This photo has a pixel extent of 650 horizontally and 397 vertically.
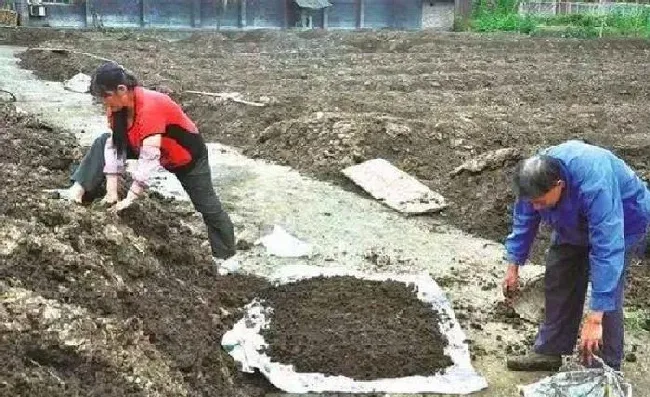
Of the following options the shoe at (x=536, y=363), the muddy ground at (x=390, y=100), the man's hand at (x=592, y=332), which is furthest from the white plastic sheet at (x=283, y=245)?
the man's hand at (x=592, y=332)

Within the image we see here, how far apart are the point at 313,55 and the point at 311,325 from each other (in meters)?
17.4

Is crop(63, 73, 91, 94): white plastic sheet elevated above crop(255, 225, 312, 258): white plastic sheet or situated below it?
above


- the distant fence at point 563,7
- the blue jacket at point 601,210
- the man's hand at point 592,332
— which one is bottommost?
the man's hand at point 592,332

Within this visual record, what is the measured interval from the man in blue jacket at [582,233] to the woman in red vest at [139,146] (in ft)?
7.40

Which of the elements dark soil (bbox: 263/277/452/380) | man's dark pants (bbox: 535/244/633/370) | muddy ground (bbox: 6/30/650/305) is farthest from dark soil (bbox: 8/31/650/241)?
man's dark pants (bbox: 535/244/633/370)

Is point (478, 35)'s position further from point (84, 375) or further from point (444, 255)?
point (84, 375)

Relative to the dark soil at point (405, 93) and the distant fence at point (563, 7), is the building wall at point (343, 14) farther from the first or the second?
the distant fence at point (563, 7)

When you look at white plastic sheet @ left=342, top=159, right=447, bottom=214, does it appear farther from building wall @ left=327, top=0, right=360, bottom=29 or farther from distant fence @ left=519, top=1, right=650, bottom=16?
distant fence @ left=519, top=1, right=650, bottom=16

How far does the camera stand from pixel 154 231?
5527mm

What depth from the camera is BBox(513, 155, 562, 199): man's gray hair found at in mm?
3695

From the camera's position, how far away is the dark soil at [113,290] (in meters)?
3.34

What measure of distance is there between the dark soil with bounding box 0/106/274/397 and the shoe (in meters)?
1.46

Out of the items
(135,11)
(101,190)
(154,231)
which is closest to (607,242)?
(154,231)

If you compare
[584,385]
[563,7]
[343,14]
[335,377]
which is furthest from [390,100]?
[563,7]
